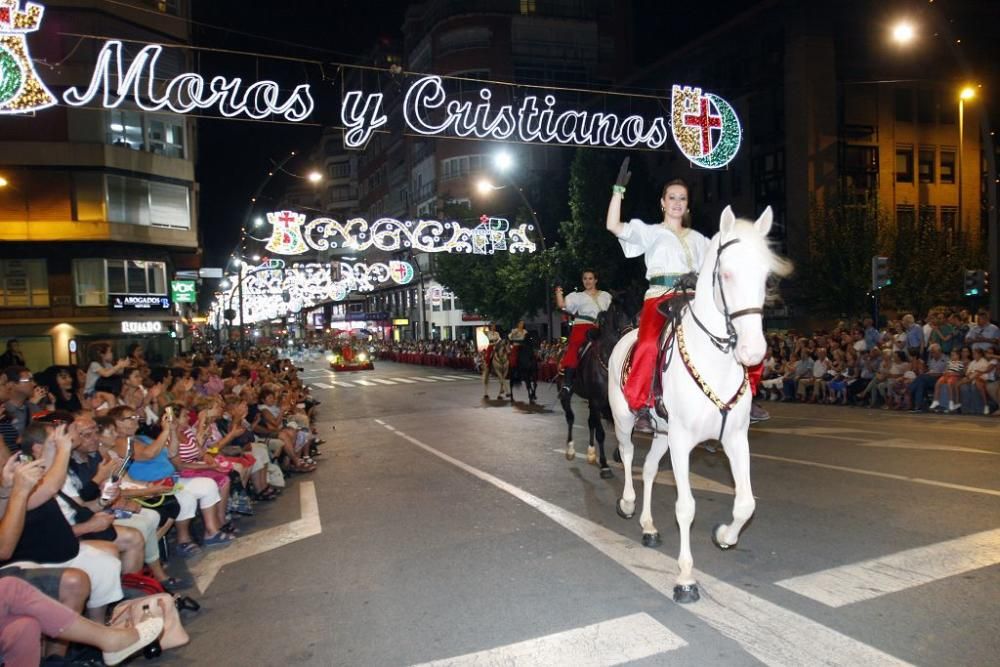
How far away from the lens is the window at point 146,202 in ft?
109

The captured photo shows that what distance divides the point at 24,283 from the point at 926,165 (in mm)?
44960

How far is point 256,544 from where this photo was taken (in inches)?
281

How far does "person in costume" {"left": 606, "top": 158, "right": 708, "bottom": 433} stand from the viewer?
605 cm

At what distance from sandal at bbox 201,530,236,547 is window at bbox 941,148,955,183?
4078 cm

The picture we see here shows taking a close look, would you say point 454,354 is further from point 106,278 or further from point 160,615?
point 160,615

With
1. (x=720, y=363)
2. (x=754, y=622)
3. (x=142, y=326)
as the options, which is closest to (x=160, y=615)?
(x=754, y=622)

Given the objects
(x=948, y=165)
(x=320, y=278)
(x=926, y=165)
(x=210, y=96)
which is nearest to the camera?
(x=210, y=96)

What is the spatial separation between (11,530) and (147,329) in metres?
35.0

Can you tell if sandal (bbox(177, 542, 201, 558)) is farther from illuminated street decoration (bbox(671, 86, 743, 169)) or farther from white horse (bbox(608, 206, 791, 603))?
illuminated street decoration (bbox(671, 86, 743, 169))

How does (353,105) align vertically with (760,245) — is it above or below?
above

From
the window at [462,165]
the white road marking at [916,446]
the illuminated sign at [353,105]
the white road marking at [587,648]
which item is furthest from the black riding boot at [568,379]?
the window at [462,165]

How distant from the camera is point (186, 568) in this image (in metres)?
6.54

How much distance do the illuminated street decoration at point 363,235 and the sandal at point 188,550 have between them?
15.4 m

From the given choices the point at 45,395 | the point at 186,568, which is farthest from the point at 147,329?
the point at 186,568
